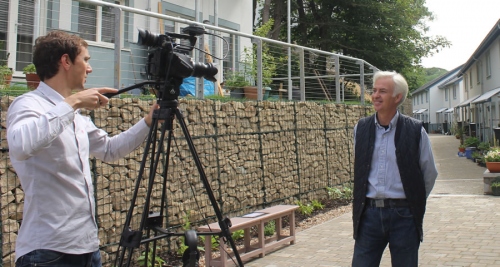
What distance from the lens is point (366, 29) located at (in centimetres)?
2398

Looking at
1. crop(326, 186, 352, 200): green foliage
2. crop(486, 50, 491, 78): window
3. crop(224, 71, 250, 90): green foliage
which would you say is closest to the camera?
crop(224, 71, 250, 90): green foliage

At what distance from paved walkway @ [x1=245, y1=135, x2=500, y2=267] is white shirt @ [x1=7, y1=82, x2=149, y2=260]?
12.9 ft

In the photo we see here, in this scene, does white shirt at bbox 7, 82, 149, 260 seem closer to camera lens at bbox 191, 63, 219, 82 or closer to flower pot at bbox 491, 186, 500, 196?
camera lens at bbox 191, 63, 219, 82

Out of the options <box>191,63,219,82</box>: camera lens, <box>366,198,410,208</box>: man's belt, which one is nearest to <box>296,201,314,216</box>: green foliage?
<box>366,198,410,208</box>: man's belt

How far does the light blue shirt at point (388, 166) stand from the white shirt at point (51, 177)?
196 centimetres

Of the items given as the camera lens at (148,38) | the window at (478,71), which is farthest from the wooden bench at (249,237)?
the window at (478,71)

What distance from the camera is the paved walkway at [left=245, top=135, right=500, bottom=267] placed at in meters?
6.06

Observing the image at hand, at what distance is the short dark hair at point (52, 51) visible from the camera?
2340 mm

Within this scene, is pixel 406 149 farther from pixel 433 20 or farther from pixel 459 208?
pixel 433 20

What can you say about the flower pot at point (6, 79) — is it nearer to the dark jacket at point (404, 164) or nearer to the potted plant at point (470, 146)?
the dark jacket at point (404, 164)

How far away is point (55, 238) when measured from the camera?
2238 mm

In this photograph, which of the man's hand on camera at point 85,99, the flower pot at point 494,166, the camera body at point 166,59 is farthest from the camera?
the flower pot at point 494,166

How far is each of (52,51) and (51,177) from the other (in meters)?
0.58

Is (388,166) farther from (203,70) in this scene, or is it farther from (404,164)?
(203,70)
